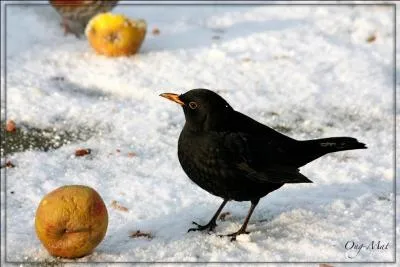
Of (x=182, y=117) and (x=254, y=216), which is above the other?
(x=182, y=117)

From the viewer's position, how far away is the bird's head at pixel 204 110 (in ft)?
12.9

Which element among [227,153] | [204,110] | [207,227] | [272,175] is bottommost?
[207,227]

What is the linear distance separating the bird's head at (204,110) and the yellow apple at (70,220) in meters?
0.74

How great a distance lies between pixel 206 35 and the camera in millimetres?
7887

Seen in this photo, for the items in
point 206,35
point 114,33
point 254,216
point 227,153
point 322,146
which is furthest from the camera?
point 206,35

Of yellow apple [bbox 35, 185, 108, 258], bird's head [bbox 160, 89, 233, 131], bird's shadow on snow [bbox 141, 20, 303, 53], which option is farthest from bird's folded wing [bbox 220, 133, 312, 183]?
bird's shadow on snow [bbox 141, 20, 303, 53]

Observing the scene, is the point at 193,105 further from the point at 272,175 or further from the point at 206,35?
the point at 206,35

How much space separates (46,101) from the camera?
614cm

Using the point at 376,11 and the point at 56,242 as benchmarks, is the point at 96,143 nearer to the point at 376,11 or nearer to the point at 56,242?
the point at 56,242

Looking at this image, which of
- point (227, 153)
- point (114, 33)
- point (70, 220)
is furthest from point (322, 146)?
point (114, 33)

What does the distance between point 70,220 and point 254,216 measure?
1.33 metres

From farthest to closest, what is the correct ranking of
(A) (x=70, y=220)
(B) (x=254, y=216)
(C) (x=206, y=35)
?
1. (C) (x=206, y=35)
2. (B) (x=254, y=216)
3. (A) (x=70, y=220)

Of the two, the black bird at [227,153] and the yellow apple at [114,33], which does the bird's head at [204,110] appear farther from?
Result: the yellow apple at [114,33]

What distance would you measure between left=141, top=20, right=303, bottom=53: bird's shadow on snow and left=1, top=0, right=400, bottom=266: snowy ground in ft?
0.08
